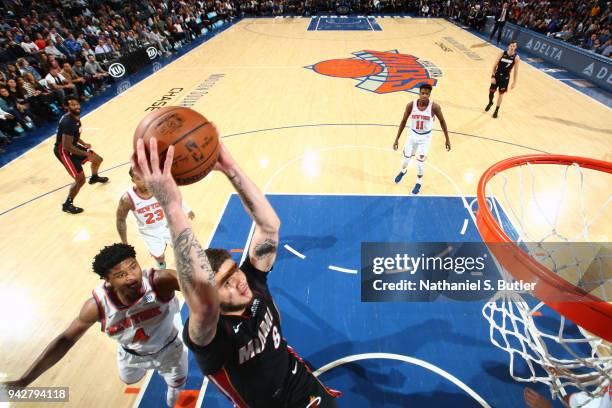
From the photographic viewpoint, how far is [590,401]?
2416 millimetres

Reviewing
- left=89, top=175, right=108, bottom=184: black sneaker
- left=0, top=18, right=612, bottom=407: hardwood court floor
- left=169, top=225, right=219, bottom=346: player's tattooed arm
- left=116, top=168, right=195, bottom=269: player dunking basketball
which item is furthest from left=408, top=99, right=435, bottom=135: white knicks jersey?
left=89, top=175, right=108, bottom=184: black sneaker

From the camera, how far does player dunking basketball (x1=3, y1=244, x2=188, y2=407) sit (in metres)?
2.36

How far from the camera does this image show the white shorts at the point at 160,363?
2707mm

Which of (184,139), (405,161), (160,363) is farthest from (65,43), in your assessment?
(184,139)

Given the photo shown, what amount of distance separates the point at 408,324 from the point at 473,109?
7511 millimetres

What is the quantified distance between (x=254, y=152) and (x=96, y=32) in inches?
440

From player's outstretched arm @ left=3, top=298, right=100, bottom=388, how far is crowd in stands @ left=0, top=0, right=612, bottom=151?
8081 mm

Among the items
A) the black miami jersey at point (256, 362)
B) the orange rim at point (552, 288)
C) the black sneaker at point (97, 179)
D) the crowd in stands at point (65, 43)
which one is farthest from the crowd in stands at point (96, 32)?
the orange rim at point (552, 288)

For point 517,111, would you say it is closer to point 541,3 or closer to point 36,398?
point 36,398

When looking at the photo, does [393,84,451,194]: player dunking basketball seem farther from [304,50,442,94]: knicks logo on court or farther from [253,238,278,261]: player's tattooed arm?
[304,50,442,94]: knicks logo on court

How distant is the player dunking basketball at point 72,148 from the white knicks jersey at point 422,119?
507cm

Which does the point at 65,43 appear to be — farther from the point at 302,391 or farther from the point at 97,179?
the point at 302,391

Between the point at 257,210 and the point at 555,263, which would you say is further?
the point at 555,263

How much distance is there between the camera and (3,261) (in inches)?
195
